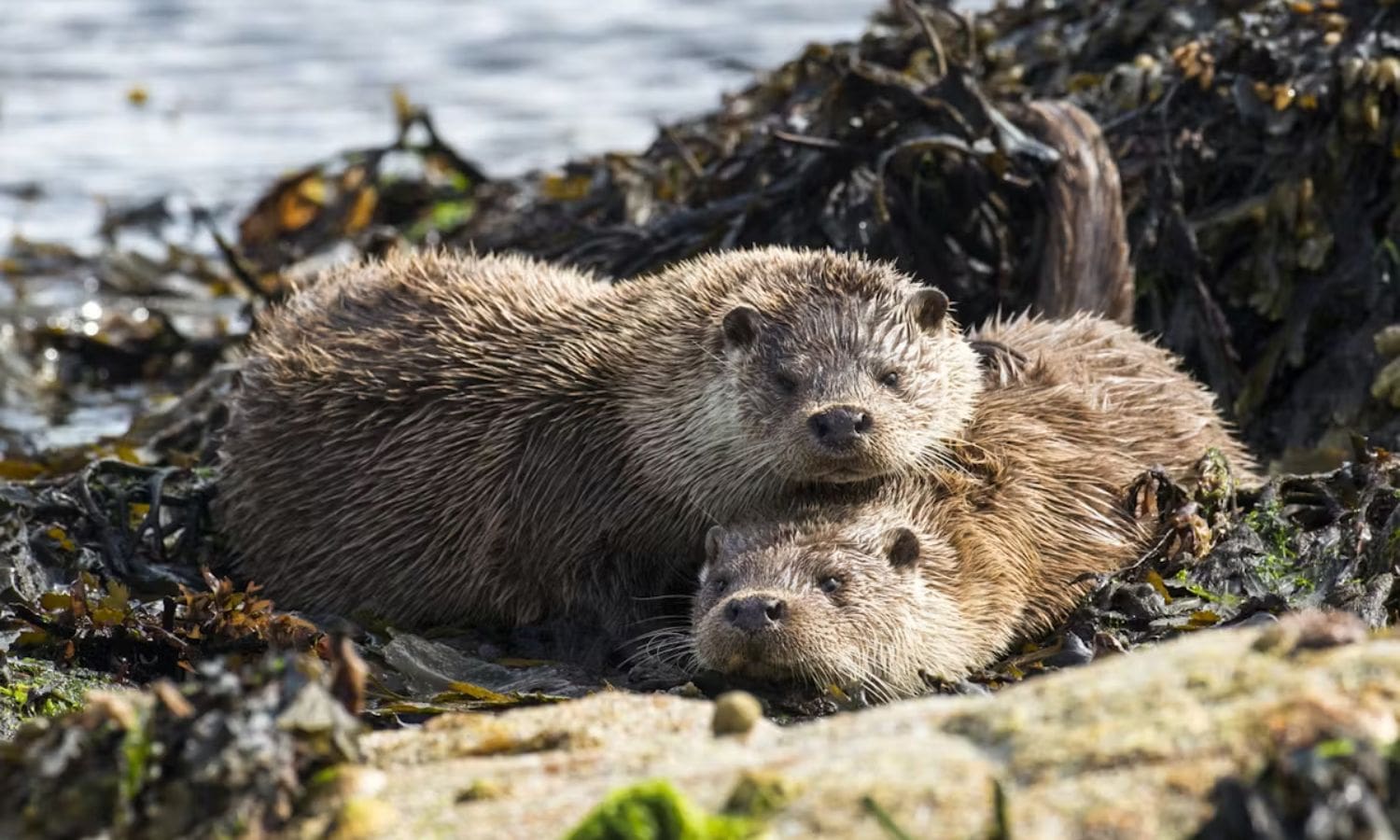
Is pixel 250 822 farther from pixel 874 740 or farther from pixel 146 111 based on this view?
pixel 146 111

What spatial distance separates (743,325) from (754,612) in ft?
3.03

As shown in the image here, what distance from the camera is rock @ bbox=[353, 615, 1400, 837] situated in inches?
103

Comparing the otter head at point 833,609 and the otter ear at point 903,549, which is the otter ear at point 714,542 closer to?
the otter head at point 833,609

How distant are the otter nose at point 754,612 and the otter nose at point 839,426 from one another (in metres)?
0.46

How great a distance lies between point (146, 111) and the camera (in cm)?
1347

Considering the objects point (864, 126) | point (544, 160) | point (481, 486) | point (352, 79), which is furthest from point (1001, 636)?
point (352, 79)

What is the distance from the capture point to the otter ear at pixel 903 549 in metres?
4.68

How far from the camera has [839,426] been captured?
4.62m

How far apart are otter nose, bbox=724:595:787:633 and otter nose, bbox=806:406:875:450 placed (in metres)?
0.46

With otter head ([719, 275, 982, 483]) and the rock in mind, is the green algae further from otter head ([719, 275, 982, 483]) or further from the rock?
otter head ([719, 275, 982, 483])

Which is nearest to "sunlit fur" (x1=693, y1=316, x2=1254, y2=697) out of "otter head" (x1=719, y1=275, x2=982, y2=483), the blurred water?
"otter head" (x1=719, y1=275, x2=982, y2=483)

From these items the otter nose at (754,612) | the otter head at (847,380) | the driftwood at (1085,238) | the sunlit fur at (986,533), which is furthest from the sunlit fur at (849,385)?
the driftwood at (1085,238)

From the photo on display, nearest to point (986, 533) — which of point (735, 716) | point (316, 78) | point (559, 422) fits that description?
point (559, 422)

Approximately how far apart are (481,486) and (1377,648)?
9.71ft
